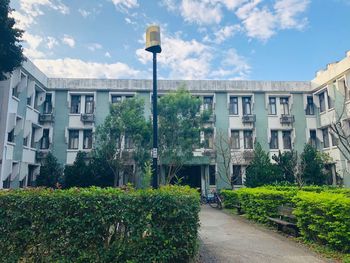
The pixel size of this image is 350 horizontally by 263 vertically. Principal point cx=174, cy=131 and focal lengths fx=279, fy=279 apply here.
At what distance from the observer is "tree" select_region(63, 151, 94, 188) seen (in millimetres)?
20047

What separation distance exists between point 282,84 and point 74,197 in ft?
75.0

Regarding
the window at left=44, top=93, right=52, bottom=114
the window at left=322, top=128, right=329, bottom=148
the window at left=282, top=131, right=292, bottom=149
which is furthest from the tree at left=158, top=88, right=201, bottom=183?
the window at left=322, top=128, right=329, bottom=148

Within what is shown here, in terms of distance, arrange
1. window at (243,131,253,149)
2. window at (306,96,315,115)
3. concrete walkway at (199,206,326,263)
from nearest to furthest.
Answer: concrete walkway at (199,206,326,263) → window at (243,131,253,149) → window at (306,96,315,115)

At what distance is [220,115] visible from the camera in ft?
78.2

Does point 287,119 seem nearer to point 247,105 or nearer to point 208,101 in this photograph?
point 247,105

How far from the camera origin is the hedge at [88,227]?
17.2 ft

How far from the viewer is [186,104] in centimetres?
1911

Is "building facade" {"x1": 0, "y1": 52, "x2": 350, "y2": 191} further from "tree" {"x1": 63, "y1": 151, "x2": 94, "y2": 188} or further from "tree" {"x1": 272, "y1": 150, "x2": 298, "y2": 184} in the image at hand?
"tree" {"x1": 272, "y1": 150, "x2": 298, "y2": 184}

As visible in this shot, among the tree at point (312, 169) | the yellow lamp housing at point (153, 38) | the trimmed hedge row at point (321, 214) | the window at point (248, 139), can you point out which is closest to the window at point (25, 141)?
the yellow lamp housing at point (153, 38)

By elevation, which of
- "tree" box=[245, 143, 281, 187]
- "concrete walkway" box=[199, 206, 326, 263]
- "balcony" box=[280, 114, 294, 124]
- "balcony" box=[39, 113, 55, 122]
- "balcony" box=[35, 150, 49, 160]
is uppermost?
"balcony" box=[280, 114, 294, 124]

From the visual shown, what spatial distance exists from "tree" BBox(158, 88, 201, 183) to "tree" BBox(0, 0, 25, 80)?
8.95 meters

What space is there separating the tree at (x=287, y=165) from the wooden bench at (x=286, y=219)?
10.9 metres

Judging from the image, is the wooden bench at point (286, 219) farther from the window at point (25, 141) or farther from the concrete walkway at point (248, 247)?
the window at point (25, 141)

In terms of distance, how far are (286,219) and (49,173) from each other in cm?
1664
